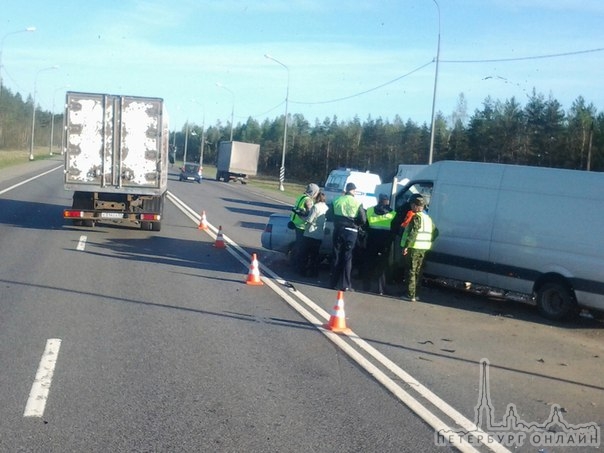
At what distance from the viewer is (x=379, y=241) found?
13570 millimetres

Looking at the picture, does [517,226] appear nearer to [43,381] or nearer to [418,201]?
[418,201]

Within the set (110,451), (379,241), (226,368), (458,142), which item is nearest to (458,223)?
(379,241)

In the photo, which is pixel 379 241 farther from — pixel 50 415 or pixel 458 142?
pixel 458 142

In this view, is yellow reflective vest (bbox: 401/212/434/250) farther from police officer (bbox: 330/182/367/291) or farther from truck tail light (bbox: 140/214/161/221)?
truck tail light (bbox: 140/214/161/221)

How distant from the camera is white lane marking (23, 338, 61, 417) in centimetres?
596

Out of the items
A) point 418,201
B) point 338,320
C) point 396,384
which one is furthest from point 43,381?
point 418,201

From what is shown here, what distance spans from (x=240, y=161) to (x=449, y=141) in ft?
65.2

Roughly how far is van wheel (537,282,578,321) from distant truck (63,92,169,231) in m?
10.5

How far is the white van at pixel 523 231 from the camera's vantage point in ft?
36.5

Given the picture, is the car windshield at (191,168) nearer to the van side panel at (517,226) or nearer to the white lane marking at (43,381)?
the van side panel at (517,226)

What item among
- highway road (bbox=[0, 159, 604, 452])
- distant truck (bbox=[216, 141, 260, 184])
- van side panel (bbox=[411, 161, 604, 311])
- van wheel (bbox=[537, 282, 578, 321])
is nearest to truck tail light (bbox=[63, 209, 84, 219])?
highway road (bbox=[0, 159, 604, 452])

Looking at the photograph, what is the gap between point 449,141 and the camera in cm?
5472

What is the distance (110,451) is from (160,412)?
0.87 meters

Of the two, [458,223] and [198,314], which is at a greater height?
[458,223]
